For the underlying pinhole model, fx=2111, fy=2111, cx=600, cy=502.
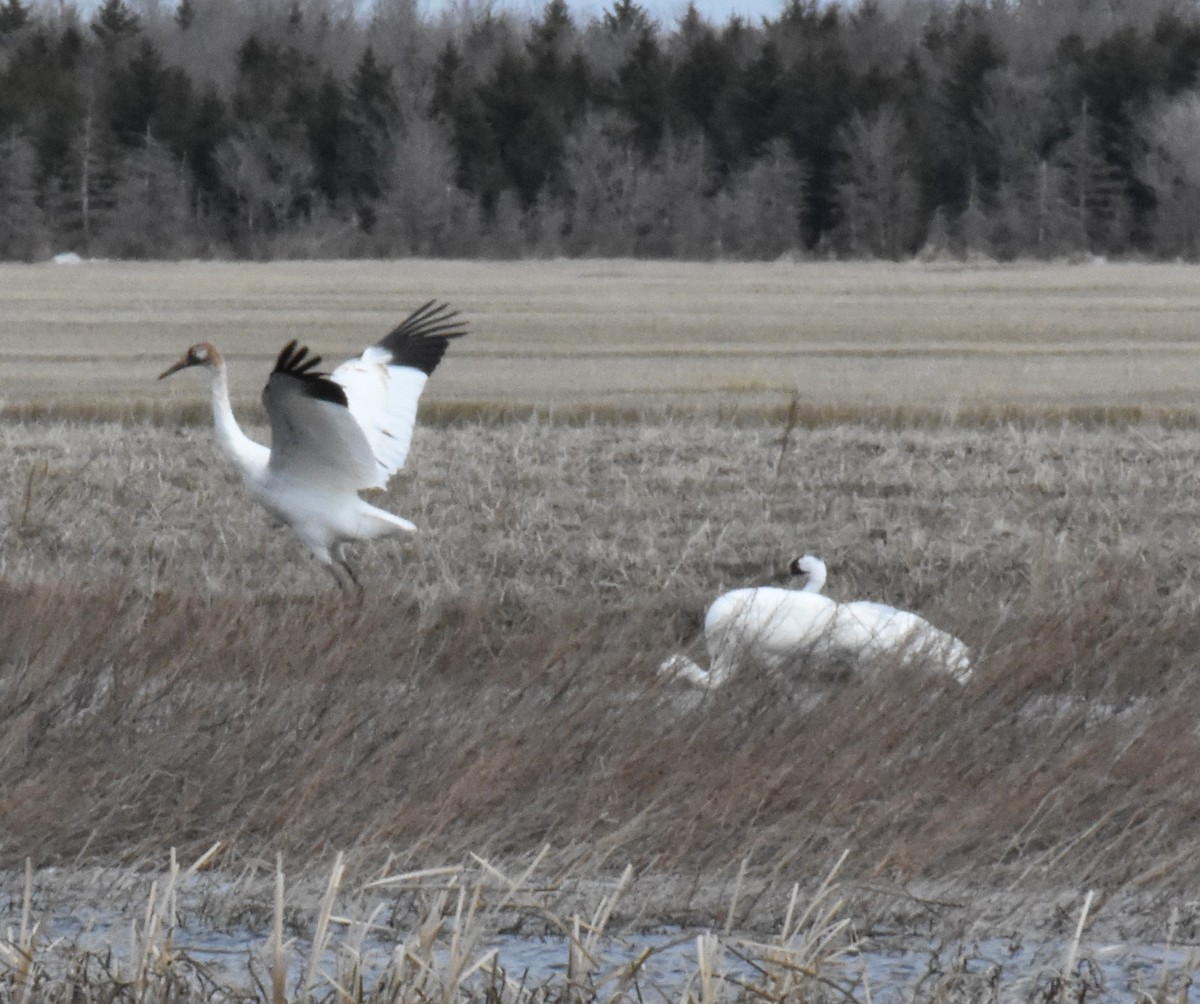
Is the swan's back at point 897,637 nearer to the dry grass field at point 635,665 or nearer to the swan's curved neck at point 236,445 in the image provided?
the dry grass field at point 635,665

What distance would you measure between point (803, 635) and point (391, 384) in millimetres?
2953

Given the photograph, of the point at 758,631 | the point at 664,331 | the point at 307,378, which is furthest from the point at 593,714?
the point at 664,331

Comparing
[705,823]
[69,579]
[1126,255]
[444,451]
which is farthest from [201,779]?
[1126,255]

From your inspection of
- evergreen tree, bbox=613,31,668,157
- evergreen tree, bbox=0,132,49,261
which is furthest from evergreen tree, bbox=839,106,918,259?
evergreen tree, bbox=0,132,49,261

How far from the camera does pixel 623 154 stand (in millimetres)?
56344

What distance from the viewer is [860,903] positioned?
4.91 meters

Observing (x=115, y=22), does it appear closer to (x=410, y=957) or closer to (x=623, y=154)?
(x=623, y=154)

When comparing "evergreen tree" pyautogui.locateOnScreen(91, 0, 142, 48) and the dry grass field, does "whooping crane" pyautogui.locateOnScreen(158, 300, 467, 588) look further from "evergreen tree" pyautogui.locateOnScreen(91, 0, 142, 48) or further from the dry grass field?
"evergreen tree" pyautogui.locateOnScreen(91, 0, 142, 48)

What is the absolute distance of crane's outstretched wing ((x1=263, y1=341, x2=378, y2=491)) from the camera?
24.5 ft

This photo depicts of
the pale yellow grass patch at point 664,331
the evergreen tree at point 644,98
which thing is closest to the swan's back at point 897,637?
the pale yellow grass patch at point 664,331

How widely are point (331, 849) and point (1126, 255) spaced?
45.7m

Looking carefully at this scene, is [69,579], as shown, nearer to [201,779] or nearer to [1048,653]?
[201,779]

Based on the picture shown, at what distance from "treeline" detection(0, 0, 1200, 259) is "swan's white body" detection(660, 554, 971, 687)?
41.2 m

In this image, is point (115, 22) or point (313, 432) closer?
point (313, 432)
